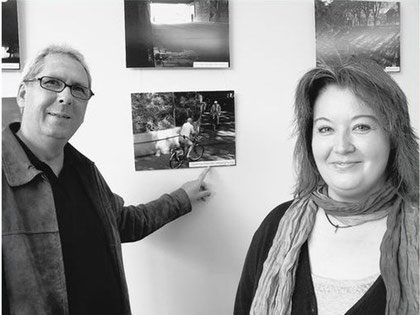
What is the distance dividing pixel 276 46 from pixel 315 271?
82cm

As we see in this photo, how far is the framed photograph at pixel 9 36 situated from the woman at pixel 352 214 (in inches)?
36.7

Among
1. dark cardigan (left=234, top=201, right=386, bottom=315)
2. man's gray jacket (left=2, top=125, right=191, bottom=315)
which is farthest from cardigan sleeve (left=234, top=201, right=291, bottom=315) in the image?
man's gray jacket (left=2, top=125, right=191, bottom=315)

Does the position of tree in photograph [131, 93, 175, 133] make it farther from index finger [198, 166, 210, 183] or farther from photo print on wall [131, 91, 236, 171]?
index finger [198, 166, 210, 183]

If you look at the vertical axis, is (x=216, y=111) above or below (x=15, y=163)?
above

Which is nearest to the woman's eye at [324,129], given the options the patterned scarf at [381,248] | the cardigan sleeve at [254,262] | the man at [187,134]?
the patterned scarf at [381,248]

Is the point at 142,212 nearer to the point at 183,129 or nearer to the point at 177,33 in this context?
the point at 183,129

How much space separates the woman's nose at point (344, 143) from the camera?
921 millimetres

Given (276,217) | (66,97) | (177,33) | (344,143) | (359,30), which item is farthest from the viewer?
(359,30)

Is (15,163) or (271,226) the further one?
(271,226)

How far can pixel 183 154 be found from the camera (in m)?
1.35

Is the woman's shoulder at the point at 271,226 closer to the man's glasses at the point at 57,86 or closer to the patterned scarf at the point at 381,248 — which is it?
the patterned scarf at the point at 381,248

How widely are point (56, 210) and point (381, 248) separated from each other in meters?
0.91

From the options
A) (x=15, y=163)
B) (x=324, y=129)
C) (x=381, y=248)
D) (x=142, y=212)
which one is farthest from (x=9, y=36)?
(x=381, y=248)

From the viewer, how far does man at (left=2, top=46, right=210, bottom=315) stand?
96 centimetres
